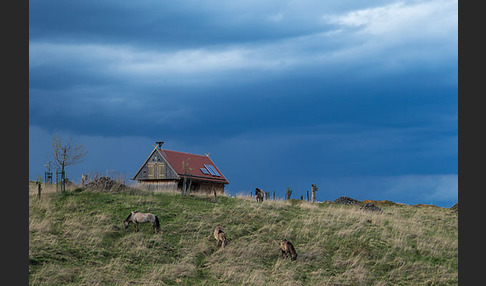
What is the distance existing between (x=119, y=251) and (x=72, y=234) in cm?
375

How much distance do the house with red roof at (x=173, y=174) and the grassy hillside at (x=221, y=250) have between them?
15.0 m

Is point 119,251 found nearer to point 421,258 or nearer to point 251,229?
point 251,229

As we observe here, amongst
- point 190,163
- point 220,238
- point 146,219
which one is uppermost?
point 190,163

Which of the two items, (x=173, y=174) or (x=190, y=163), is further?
(x=190, y=163)

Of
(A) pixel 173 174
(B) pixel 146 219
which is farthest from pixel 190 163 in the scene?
(B) pixel 146 219

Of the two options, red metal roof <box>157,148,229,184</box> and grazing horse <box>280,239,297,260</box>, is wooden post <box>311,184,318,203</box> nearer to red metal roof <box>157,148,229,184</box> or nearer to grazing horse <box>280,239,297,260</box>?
red metal roof <box>157,148,229,184</box>

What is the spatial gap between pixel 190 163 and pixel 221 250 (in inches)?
1192

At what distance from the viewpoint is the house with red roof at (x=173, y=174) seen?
48.3 metres

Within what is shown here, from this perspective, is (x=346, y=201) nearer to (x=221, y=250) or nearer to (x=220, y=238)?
(x=220, y=238)

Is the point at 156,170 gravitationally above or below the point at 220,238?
above

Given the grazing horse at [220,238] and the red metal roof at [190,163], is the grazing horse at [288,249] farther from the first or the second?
the red metal roof at [190,163]

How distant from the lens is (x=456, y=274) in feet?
73.3

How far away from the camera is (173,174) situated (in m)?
48.3

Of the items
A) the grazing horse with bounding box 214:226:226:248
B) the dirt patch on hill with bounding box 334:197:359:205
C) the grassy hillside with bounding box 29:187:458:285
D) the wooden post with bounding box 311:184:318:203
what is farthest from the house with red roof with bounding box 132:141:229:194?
the grazing horse with bounding box 214:226:226:248
